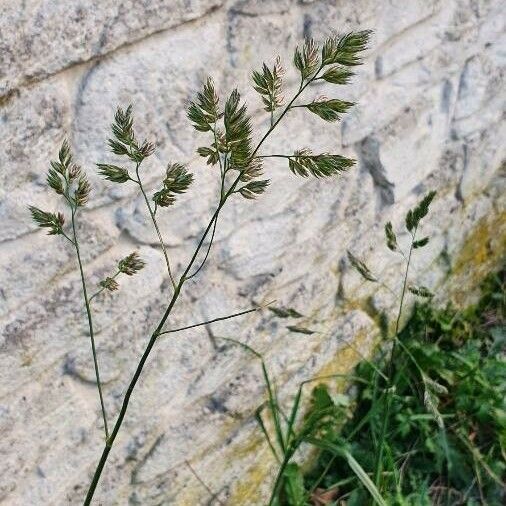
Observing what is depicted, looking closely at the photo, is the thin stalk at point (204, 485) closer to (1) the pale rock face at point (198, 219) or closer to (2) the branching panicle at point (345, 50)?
(1) the pale rock face at point (198, 219)

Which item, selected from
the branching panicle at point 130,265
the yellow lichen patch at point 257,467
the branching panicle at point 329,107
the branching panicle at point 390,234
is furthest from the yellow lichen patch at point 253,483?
the branching panicle at point 329,107

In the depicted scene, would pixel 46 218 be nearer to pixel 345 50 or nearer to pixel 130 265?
pixel 130 265

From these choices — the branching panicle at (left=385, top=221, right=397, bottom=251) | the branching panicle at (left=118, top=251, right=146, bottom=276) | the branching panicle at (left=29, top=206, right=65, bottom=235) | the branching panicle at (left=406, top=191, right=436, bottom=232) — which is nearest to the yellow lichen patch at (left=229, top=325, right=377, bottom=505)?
the branching panicle at (left=385, top=221, right=397, bottom=251)

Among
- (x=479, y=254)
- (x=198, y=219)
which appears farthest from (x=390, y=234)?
(x=479, y=254)

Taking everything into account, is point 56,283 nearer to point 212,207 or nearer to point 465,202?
point 212,207

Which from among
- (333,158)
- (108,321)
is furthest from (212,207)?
(333,158)

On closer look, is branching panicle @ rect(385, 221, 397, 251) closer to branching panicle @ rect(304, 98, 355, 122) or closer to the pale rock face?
the pale rock face
